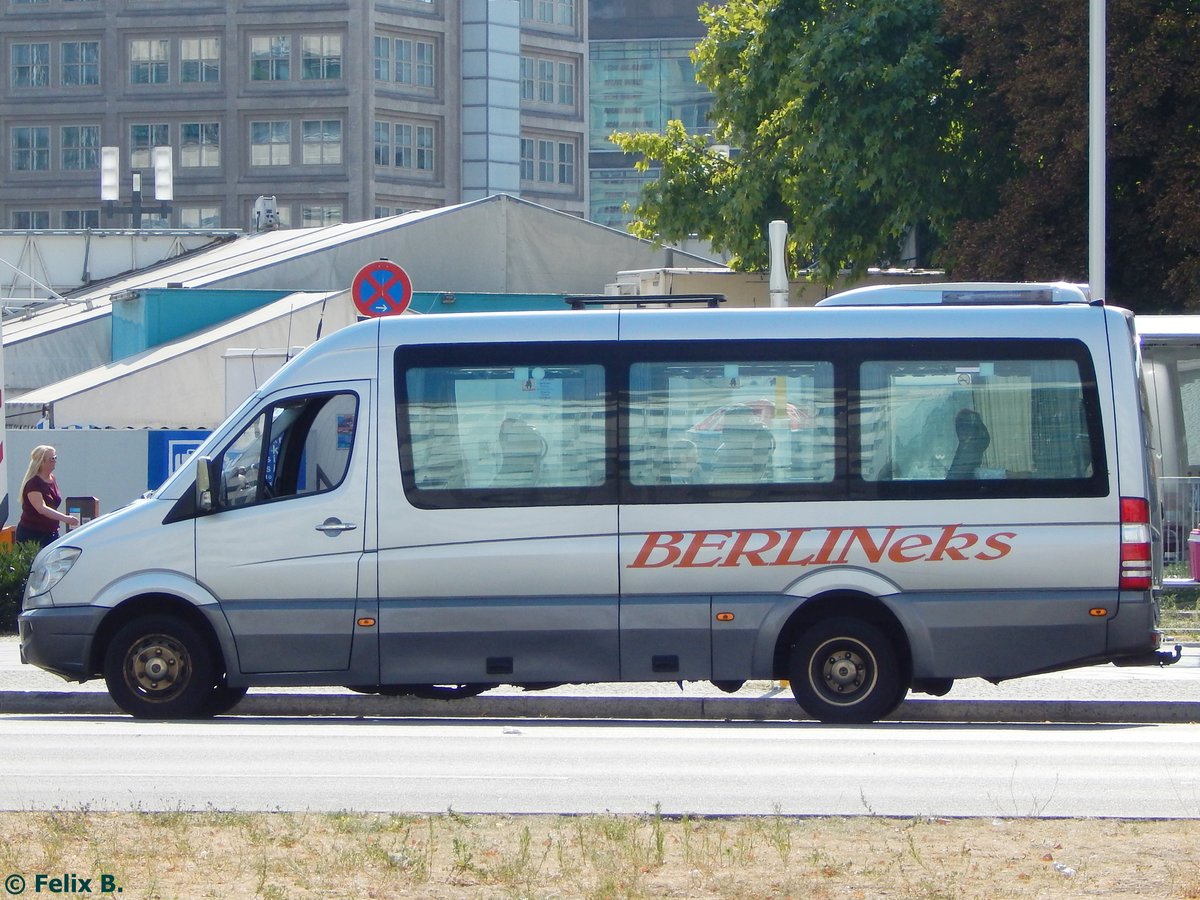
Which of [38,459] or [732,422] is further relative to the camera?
[38,459]

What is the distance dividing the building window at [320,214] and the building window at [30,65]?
14504mm

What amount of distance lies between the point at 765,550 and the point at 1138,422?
238 cm

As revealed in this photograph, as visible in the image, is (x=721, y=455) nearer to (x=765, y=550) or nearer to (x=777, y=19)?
(x=765, y=550)

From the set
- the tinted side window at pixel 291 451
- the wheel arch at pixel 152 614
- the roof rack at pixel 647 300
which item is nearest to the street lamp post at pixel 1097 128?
the roof rack at pixel 647 300

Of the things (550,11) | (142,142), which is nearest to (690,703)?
(142,142)

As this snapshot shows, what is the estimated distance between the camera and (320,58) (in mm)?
83938

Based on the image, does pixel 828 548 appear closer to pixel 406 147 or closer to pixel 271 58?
pixel 406 147

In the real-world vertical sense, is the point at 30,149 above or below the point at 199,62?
below

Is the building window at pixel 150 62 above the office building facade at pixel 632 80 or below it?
below

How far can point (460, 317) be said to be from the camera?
37.3 feet

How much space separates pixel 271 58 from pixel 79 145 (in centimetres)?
1027

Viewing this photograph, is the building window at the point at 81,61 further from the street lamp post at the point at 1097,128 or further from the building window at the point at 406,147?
the street lamp post at the point at 1097,128

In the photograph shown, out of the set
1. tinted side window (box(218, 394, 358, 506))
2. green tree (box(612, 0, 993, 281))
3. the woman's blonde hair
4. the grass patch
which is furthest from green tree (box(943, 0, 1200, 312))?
the grass patch

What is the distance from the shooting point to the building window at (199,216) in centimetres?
8450
